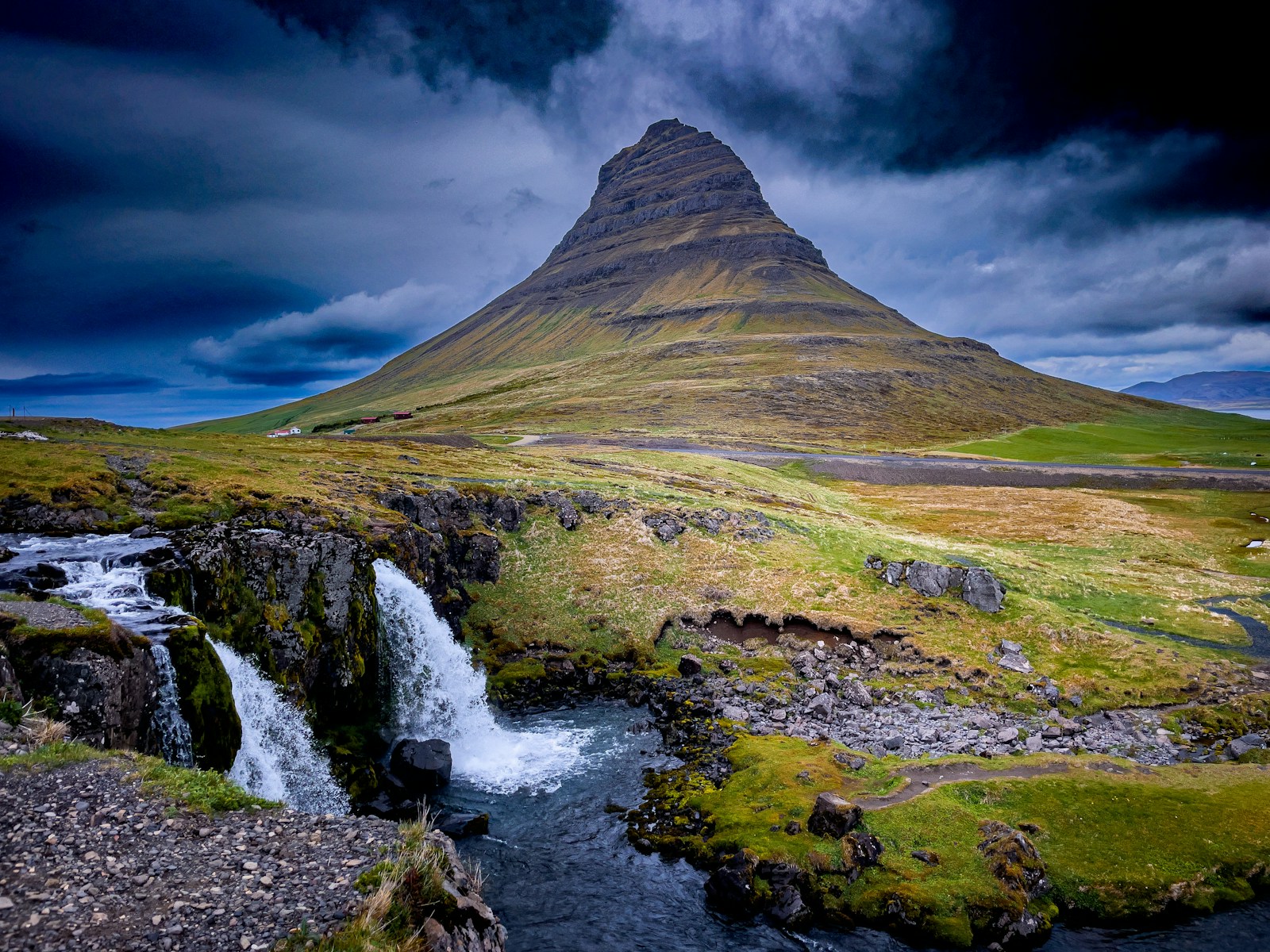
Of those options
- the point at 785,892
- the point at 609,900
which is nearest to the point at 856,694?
the point at 785,892

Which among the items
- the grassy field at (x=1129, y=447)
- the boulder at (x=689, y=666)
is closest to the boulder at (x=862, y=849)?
the boulder at (x=689, y=666)

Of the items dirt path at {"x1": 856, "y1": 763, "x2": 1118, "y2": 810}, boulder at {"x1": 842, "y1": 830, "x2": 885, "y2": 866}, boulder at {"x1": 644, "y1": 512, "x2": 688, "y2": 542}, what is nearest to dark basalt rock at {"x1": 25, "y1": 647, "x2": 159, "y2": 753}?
boulder at {"x1": 842, "y1": 830, "x2": 885, "y2": 866}

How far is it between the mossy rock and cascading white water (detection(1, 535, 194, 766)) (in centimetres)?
32

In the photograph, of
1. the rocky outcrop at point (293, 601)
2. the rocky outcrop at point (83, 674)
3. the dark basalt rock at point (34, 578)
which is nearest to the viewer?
the rocky outcrop at point (83, 674)

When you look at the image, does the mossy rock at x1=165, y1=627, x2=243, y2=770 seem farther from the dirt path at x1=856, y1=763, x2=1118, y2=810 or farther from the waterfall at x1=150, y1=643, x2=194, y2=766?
the dirt path at x1=856, y1=763, x2=1118, y2=810

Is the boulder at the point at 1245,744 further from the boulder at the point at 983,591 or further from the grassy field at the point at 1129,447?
the grassy field at the point at 1129,447

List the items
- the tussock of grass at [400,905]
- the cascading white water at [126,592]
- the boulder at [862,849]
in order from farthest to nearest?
1. the boulder at [862,849]
2. the cascading white water at [126,592]
3. the tussock of grass at [400,905]

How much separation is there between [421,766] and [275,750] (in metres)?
6.21

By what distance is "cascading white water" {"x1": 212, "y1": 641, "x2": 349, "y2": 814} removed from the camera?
23.7 meters

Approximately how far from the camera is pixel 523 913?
21.3 metres

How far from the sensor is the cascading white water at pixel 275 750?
77.9 ft

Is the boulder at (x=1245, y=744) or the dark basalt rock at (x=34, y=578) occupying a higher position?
the dark basalt rock at (x=34, y=578)

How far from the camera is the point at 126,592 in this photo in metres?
24.5

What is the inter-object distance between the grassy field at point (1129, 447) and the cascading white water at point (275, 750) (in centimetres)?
15104
